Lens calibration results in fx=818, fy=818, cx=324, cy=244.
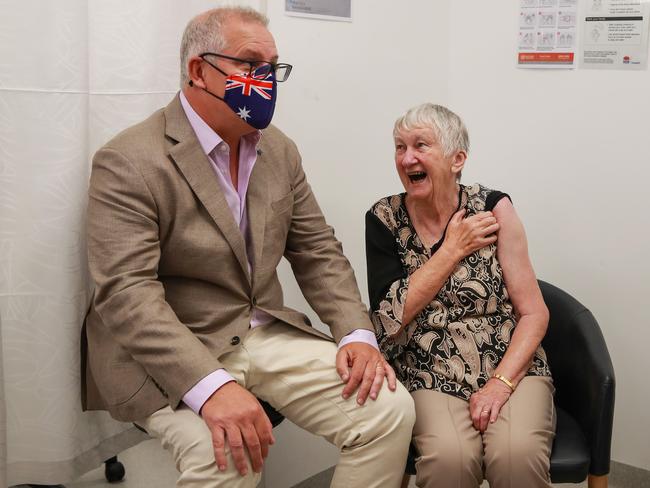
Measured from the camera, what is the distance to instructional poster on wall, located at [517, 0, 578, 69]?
2727mm

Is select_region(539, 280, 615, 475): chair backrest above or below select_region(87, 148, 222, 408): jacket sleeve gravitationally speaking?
below

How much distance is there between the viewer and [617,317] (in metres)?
2.75

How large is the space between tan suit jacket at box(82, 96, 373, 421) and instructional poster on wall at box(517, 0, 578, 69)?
1118 millimetres

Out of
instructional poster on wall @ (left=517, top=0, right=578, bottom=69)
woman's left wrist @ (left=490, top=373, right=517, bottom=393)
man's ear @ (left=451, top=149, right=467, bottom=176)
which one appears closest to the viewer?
woman's left wrist @ (left=490, top=373, right=517, bottom=393)

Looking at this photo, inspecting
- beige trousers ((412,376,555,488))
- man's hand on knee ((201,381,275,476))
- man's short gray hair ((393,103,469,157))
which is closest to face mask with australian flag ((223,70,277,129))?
man's short gray hair ((393,103,469,157))

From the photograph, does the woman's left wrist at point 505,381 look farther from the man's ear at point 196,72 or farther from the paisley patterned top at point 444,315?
the man's ear at point 196,72

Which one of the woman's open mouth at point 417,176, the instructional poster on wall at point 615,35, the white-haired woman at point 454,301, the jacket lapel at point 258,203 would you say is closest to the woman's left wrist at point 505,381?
the white-haired woman at point 454,301

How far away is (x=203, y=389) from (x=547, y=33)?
5.80ft

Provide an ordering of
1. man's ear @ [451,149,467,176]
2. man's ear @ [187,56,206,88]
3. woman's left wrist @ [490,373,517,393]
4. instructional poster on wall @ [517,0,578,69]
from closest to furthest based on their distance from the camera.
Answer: man's ear @ [187,56,206,88], woman's left wrist @ [490,373,517,393], man's ear @ [451,149,467,176], instructional poster on wall @ [517,0,578,69]

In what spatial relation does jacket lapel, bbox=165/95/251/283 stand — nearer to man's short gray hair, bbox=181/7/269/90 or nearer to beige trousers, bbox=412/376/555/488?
man's short gray hair, bbox=181/7/269/90

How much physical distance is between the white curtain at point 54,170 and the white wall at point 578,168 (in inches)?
47.9

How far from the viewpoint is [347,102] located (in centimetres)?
267

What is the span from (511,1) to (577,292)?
40.9 inches

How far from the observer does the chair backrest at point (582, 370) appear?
2.00 meters
